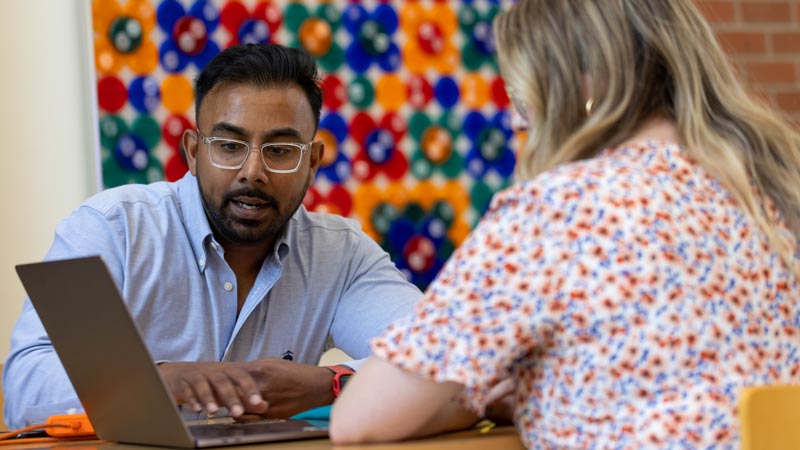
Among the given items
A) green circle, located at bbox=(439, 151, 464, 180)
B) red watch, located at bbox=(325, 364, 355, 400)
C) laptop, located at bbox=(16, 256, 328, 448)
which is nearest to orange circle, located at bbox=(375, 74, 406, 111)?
green circle, located at bbox=(439, 151, 464, 180)

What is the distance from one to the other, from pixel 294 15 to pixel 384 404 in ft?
6.38

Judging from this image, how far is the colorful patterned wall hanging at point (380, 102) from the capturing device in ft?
9.03

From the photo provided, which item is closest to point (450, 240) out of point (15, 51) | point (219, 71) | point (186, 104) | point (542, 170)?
point (186, 104)

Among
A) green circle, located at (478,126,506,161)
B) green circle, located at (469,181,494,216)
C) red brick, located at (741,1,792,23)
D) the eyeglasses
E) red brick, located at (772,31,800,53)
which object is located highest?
red brick, located at (741,1,792,23)

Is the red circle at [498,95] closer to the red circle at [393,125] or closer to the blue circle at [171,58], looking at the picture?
the red circle at [393,125]

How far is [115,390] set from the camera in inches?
49.7

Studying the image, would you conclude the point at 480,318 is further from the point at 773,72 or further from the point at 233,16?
the point at 773,72

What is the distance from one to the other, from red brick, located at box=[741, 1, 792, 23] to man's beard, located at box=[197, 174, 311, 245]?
1811 mm

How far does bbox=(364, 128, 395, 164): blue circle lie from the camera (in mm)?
2908

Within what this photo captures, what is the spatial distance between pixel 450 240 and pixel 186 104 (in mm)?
813

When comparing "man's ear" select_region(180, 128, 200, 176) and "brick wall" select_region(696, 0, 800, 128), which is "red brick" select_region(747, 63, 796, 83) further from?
"man's ear" select_region(180, 128, 200, 176)

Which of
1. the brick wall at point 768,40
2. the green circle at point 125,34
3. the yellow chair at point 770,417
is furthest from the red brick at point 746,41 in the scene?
the yellow chair at point 770,417

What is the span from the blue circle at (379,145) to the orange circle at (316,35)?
0.27 meters

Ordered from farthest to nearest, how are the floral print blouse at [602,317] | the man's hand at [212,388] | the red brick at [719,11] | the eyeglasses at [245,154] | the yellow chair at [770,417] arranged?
the red brick at [719,11] → the eyeglasses at [245,154] → the man's hand at [212,388] → the floral print blouse at [602,317] → the yellow chair at [770,417]
